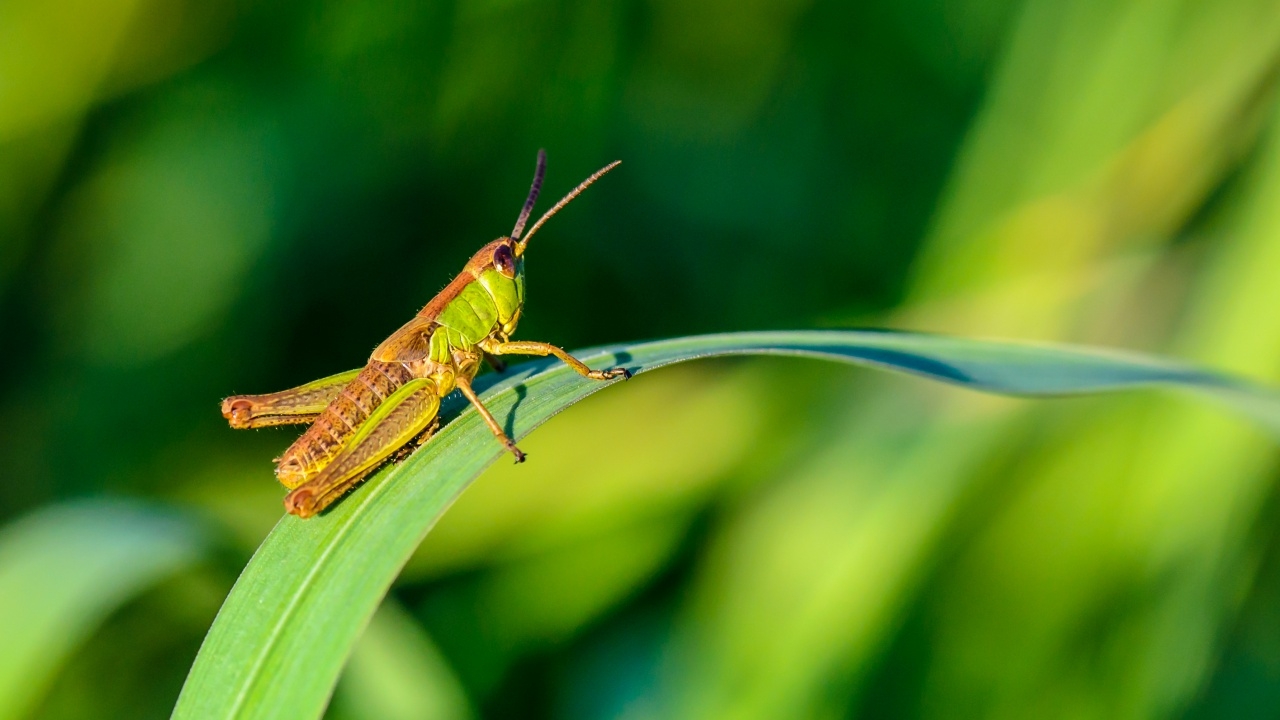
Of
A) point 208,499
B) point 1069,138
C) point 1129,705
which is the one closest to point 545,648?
point 208,499

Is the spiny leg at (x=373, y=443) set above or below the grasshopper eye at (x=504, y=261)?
below

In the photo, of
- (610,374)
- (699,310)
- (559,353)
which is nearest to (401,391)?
(559,353)

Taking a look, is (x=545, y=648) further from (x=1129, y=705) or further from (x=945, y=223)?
(x=945, y=223)

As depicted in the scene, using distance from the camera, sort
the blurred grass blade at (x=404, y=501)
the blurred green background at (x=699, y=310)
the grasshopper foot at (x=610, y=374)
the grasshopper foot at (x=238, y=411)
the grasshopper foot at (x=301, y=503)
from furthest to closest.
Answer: the blurred green background at (x=699, y=310), the grasshopper foot at (x=238, y=411), the grasshopper foot at (x=610, y=374), the grasshopper foot at (x=301, y=503), the blurred grass blade at (x=404, y=501)

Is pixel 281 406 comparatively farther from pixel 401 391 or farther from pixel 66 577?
pixel 66 577

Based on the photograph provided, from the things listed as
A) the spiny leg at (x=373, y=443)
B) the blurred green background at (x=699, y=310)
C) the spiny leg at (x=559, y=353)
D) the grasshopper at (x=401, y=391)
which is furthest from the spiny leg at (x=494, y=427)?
the blurred green background at (x=699, y=310)

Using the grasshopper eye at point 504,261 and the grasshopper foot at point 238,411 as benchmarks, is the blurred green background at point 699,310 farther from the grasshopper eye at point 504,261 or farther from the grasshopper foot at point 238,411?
the grasshopper eye at point 504,261
